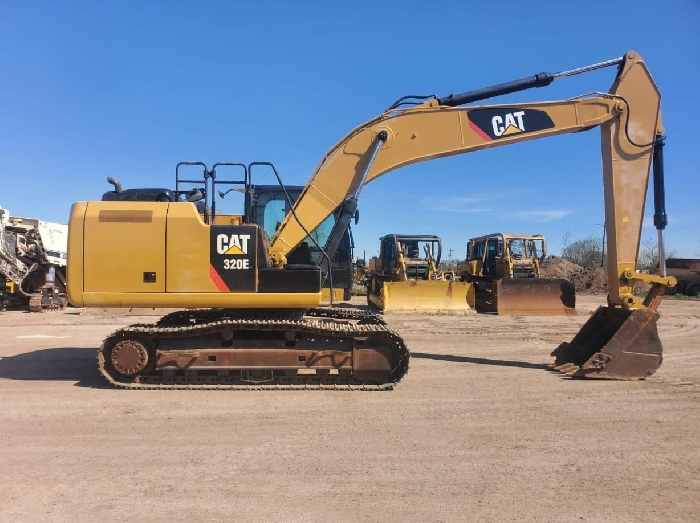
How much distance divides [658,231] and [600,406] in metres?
3.21

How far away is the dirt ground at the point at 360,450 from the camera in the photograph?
3.29m

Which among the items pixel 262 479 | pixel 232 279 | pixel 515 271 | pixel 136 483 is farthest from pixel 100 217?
pixel 515 271

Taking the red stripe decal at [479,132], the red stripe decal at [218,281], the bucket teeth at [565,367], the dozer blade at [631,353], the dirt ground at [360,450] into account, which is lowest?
the dirt ground at [360,450]

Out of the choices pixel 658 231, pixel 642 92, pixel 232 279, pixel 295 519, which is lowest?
pixel 295 519

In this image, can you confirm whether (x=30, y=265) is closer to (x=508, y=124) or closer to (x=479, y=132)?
(x=479, y=132)

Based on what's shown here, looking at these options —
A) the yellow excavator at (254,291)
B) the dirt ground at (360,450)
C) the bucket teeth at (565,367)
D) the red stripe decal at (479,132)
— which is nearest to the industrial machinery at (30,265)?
the dirt ground at (360,450)

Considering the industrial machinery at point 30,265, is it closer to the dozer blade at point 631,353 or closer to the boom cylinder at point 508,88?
the boom cylinder at point 508,88

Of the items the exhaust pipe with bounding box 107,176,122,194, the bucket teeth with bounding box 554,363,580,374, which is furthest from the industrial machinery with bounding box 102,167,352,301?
the bucket teeth with bounding box 554,363,580,374

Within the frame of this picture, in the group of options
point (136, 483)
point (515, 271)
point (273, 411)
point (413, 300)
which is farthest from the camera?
point (515, 271)

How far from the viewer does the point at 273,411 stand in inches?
208

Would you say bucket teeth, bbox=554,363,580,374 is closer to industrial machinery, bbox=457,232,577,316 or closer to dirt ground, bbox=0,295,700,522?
dirt ground, bbox=0,295,700,522

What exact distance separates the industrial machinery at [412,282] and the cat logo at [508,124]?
8891mm

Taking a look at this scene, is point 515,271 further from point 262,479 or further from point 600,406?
point 262,479

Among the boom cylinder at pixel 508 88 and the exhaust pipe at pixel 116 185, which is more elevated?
the boom cylinder at pixel 508 88
